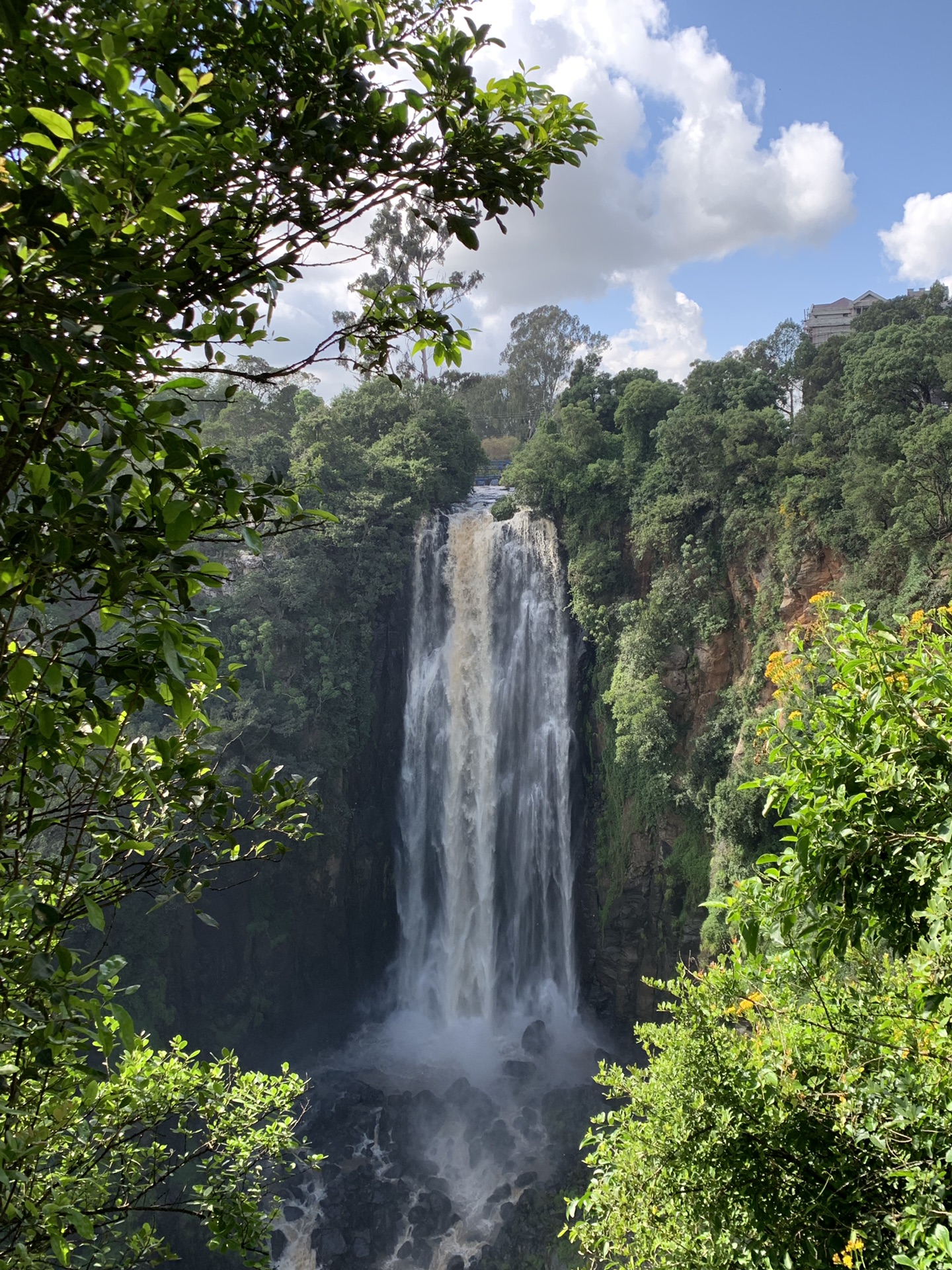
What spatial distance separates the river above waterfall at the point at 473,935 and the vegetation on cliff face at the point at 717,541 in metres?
1.26

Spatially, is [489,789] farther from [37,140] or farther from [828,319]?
[828,319]

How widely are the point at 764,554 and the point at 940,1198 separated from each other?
489 inches

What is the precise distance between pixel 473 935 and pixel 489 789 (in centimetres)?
328

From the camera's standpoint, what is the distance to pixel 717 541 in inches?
596

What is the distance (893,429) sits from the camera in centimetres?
1225

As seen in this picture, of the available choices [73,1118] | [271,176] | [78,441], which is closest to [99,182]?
[78,441]

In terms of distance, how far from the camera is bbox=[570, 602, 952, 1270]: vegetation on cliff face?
2.69 metres

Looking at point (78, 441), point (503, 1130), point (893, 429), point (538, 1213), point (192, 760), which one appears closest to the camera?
point (78, 441)

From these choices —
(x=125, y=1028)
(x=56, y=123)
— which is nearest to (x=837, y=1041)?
(x=125, y=1028)

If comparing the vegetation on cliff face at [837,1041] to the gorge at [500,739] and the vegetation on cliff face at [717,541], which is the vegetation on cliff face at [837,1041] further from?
the gorge at [500,739]

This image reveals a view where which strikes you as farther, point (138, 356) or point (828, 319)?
point (828, 319)

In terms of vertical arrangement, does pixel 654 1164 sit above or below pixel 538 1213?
above

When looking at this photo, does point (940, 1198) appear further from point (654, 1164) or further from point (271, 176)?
point (271, 176)

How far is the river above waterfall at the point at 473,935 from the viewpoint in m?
12.8
